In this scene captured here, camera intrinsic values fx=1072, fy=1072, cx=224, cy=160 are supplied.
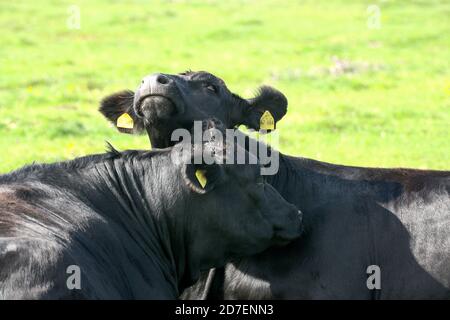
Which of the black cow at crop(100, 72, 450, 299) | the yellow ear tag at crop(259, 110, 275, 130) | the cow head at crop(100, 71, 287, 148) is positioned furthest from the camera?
the yellow ear tag at crop(259, 110, 275, 130)

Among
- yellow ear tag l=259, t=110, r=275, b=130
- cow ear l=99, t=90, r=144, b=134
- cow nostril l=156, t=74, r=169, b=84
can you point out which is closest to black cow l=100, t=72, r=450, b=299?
cow nostril l=156, t=74, r=169, b=84

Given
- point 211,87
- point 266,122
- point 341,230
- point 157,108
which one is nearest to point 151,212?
point 157,108

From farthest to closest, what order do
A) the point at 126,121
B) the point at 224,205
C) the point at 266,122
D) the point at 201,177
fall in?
the point at 266,122, the point at 126,121, the point at 224,205, the point at 201,177

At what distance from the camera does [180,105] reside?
29.1ft

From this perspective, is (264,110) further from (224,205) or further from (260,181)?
(224,205)

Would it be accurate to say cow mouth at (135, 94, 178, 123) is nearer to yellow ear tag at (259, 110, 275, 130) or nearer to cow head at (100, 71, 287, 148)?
cow head at (100, 71, 287, 148)

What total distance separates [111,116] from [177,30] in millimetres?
18636

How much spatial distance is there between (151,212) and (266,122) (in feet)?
7.43

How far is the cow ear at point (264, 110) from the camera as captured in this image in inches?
388

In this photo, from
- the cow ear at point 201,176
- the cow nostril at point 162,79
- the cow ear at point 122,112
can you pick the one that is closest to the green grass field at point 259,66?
the cow ear at point 122,112

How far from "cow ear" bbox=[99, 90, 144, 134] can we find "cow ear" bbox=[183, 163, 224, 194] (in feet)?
6.15

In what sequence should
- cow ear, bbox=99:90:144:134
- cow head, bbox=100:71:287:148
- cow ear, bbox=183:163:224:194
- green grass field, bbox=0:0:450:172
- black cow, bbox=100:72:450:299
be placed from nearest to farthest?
cow ear, bbox=183:163:224:194
black cow, bbox=100:72:450:299
cow head, bbox=100:71:287:148
cow ear, bbox=99:90:144:134
green grass field, bbox=0:0:450:172

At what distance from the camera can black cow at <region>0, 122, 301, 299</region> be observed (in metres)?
7.46

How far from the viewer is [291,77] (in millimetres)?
21719
